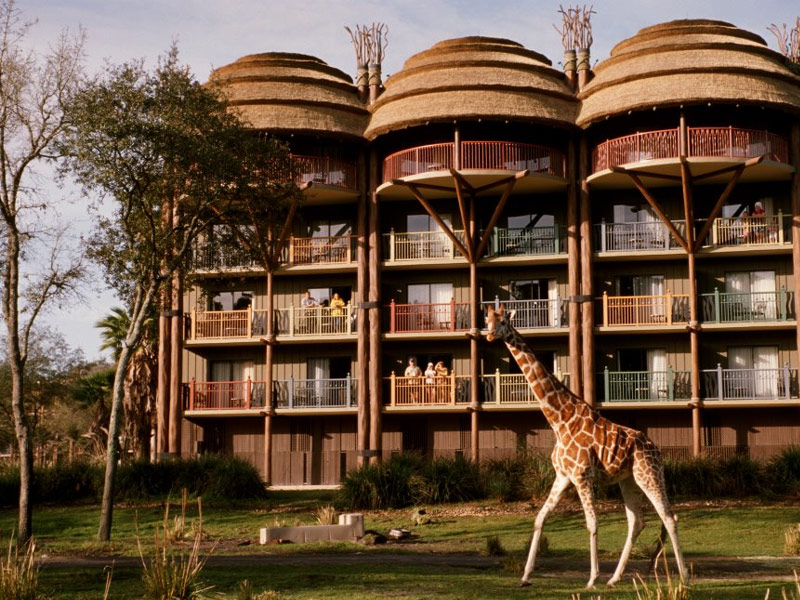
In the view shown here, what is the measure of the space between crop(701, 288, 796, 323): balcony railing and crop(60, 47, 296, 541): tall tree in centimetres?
1824

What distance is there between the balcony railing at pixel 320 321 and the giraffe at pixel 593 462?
2531 cm

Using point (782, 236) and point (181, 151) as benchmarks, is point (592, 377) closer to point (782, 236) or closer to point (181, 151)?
point (782, 236)

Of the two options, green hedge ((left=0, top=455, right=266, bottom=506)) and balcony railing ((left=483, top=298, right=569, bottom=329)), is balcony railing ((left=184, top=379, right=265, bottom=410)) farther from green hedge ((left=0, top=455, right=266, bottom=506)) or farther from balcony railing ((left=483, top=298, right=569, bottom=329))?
balcony railing ((left=483, top=298, right=569, bottom=329))

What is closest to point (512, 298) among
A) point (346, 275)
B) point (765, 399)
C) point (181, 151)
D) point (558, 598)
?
point (346, 275)

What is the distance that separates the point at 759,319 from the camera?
134 ft

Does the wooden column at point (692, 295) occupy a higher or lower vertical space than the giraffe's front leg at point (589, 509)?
higher

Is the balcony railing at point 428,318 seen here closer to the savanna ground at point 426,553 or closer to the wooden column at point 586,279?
the wooden column at point 586,279

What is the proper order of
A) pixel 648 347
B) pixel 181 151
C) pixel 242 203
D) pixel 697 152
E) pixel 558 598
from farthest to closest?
pixel 648 347 < pixel 697 152 < pixel 242 203 < pixel 181 151 < pixel 558 598

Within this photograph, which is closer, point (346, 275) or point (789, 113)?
point (789, 113)

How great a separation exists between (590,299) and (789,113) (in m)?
9.16

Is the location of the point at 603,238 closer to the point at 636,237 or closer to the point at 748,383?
the point at 636,237

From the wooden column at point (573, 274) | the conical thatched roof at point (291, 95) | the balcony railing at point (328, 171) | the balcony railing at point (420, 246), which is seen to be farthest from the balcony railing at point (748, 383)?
the conical thatched roof at point (291, 95)

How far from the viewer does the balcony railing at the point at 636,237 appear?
41.4 metres

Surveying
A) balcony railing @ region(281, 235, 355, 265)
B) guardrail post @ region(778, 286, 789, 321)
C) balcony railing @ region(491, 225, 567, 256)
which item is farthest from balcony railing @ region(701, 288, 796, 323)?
balcony railing @ region(281, 235, 355, 265)
